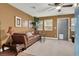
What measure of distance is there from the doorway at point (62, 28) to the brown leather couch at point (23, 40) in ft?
1.36

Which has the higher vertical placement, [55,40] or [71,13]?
[71,13]

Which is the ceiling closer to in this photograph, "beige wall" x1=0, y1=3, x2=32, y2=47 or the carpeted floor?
"beige wall" x1=0, y1=3, x2=32, y2=47

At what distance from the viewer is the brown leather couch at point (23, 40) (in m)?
1.94

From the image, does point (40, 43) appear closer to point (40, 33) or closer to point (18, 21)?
point (40, 33)

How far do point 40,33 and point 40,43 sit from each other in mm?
188

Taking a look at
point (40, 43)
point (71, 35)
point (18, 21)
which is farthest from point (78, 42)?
point (18, 21)

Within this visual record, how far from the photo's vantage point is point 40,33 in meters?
2.04

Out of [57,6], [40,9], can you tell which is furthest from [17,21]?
[57,6]

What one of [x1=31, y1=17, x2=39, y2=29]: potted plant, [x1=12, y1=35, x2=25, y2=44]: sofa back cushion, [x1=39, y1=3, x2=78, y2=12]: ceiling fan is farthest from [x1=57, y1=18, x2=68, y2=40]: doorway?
[x1=12, y1=35, x2=25, y2=44]: sofa back cushion

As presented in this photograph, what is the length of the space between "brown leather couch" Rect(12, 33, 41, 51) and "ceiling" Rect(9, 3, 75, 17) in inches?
16.6

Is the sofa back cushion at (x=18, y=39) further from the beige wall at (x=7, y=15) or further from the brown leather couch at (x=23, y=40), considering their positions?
the beige wall at (x=7, y=15)

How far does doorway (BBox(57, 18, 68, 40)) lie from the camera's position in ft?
6.67

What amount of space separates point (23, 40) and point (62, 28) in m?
0.76

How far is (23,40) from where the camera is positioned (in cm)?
199
